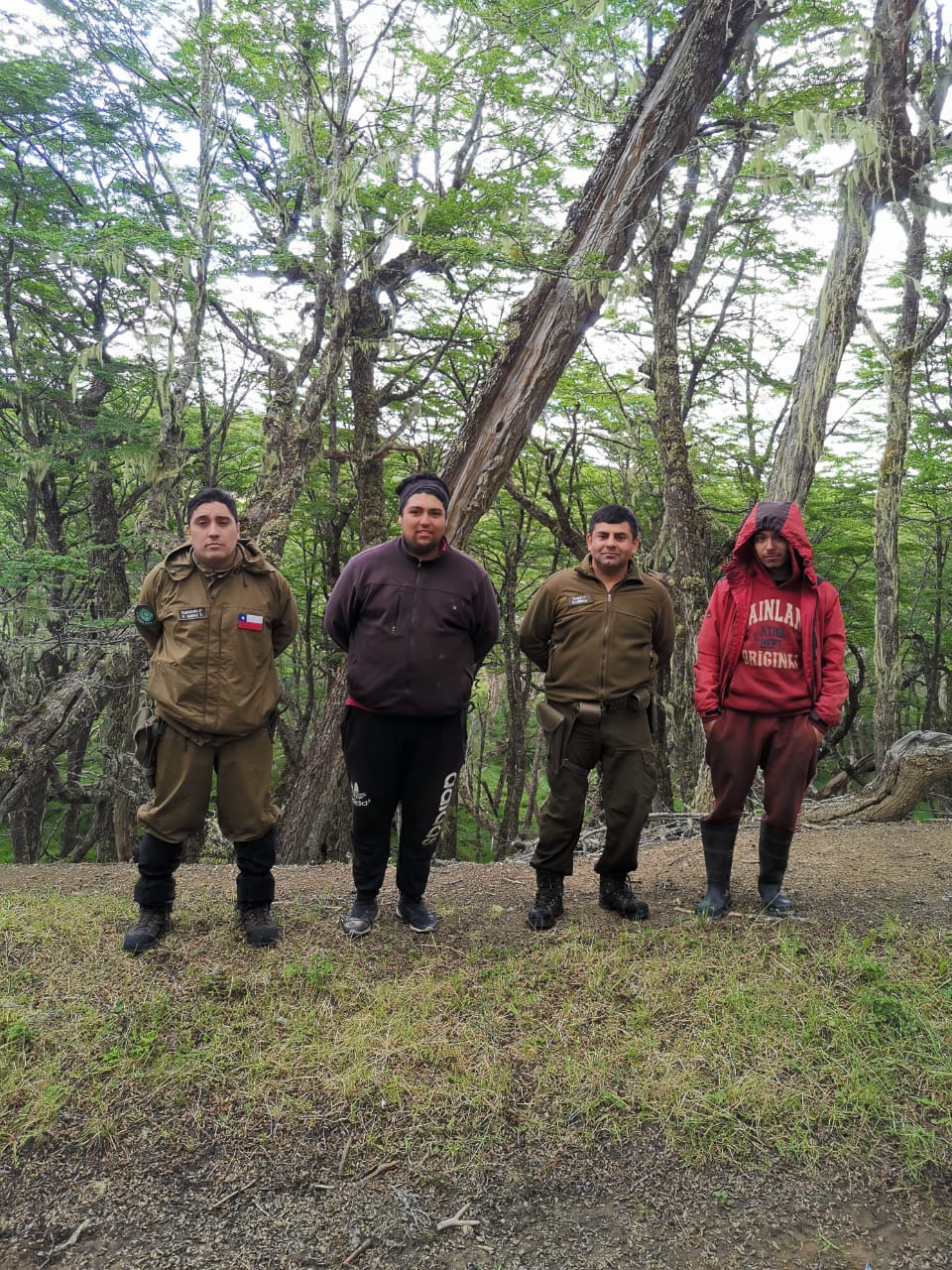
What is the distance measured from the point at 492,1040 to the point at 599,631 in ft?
6.55

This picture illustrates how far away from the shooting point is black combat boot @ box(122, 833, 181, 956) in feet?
12.1

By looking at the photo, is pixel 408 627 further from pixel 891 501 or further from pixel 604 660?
pixel 891 501

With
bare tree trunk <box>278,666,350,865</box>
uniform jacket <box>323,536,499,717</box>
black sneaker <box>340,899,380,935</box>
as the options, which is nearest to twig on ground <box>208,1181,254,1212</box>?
black sneaker <box>340,899,380,935</box>

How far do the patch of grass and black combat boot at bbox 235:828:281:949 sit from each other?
0.12 metres

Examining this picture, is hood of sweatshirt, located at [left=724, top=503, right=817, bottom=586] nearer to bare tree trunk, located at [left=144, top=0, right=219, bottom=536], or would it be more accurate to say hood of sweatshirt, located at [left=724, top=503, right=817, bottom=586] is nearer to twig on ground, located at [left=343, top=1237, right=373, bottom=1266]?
twig on ground, located at [left=343, top=1237, right=373, bottom=1266]

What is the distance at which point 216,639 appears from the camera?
362 centimetres

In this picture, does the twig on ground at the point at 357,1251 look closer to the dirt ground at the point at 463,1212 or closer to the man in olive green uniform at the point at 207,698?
the dirt ground at the point at 463,1212

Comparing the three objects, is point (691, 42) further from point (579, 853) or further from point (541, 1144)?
point (541, 1144)

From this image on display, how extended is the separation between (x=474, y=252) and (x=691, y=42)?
7.94 ft

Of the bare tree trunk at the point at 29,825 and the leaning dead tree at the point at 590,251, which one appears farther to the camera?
the bare tree trunk at the point at 29,825

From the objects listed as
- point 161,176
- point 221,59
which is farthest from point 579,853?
point 161,176

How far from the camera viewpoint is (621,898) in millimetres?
4219

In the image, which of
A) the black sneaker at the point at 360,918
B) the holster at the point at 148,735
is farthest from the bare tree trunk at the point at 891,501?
the holster at the point at 148,735

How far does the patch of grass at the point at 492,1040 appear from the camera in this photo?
106 inches
